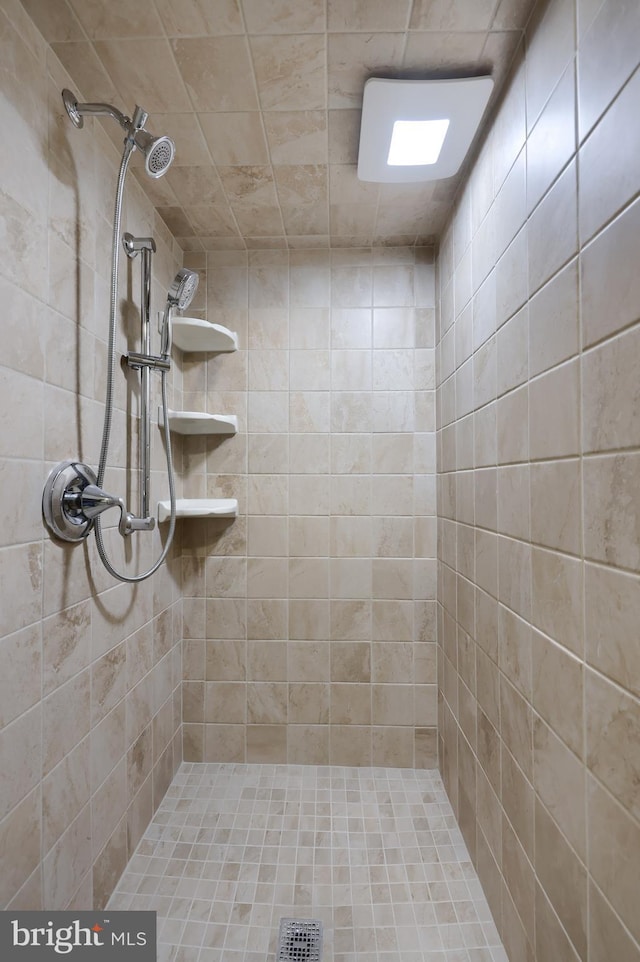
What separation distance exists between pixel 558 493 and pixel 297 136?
1189mm

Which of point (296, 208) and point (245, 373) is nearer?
point (296, 208)

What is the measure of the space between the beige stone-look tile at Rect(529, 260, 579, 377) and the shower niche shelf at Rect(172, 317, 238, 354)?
116 centimetres

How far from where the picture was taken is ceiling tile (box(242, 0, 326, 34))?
0.97m

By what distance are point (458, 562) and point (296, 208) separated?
133 centimetres

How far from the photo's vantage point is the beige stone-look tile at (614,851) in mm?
639

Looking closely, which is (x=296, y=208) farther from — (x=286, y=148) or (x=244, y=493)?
(x=244, y=493)

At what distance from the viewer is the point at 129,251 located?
4.59ft

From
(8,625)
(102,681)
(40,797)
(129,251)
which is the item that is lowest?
Result: (40,797)

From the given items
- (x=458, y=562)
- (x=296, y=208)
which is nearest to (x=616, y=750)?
(x=458, y=562)

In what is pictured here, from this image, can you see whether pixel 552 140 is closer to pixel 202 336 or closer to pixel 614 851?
pixel 614 851

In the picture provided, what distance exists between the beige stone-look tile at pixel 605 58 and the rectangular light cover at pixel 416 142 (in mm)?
508

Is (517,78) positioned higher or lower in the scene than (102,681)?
Result: higher

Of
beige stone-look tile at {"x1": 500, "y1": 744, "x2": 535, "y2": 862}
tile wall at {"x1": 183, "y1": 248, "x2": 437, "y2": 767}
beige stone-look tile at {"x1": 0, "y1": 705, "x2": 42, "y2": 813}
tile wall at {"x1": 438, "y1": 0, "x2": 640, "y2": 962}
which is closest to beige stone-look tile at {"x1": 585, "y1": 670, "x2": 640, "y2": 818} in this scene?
tile wall at {"x1": 438, "y1": 0, "x2": 640, "y2": 962}

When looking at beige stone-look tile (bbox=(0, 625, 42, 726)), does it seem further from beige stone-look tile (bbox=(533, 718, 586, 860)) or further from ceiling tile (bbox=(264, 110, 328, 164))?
ceiling tile (bbox=(264, 110, 328, 164))
